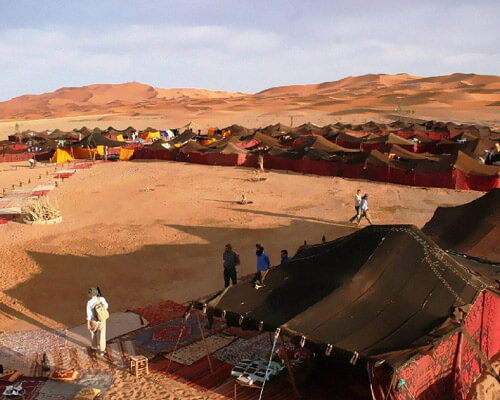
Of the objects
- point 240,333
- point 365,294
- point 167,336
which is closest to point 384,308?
point 365,294

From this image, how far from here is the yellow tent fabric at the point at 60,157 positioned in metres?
42.2

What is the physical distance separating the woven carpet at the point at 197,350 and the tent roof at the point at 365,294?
1472mm

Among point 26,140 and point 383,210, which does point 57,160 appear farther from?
point 383,210

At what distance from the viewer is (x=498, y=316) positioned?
9188 mm

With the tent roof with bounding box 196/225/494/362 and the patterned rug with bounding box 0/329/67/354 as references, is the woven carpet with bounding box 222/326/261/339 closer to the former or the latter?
the tent roof with bounding box 196/225/494/362

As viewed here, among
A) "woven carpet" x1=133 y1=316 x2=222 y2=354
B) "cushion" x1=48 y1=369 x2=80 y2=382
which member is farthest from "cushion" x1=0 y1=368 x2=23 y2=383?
"woven carpet" x1=133 y1=316 x2=222 y2=354

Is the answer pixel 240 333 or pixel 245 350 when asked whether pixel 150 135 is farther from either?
pixel 245 350

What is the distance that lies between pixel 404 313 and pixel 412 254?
1.16 meters

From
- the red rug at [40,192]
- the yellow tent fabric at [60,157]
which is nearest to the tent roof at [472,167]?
the red rug at [40,192]

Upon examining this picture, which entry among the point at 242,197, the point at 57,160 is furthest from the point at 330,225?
the point at 57,160

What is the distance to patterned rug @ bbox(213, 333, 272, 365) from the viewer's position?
934 cm

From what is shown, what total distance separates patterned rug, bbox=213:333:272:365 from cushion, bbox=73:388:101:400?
2.29 meters

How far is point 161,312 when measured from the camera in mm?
11867

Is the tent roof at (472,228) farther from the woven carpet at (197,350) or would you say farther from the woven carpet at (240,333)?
the woven carpet at (197,350)
